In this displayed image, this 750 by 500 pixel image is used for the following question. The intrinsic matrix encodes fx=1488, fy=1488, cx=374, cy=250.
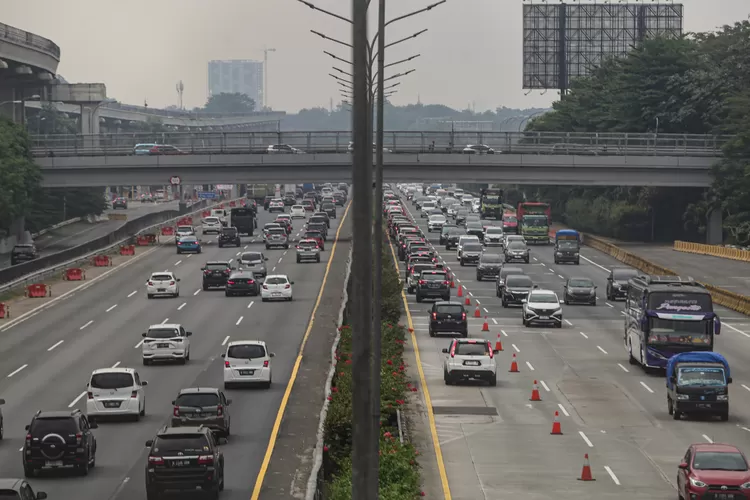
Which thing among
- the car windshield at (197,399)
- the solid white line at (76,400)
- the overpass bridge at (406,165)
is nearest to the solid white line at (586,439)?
the car windshield at (197,399)

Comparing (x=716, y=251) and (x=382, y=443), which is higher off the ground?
(x=382, y=443)

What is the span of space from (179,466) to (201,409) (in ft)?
25.6

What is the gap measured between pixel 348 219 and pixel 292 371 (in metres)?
103

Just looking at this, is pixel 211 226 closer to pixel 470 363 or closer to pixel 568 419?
pixel 470 363

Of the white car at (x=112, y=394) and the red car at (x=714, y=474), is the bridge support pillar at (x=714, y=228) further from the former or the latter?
the red car at (x=714, y=474)

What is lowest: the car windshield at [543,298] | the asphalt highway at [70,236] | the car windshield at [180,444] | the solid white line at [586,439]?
the asphalt highway at [70,236]

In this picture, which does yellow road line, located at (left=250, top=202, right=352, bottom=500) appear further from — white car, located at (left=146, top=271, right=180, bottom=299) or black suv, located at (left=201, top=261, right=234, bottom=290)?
white car, located at (left=146, top=271, right=180, bottom=299)

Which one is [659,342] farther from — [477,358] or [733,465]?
[733,465]

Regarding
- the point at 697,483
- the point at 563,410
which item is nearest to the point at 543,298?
the point at 563,410

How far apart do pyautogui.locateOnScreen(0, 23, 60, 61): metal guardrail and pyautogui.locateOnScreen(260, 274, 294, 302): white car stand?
56.9 metres

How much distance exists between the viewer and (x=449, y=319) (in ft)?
213

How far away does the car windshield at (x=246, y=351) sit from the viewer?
157ft

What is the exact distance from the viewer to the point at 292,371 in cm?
5206

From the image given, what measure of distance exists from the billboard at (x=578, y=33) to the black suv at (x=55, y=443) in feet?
517
